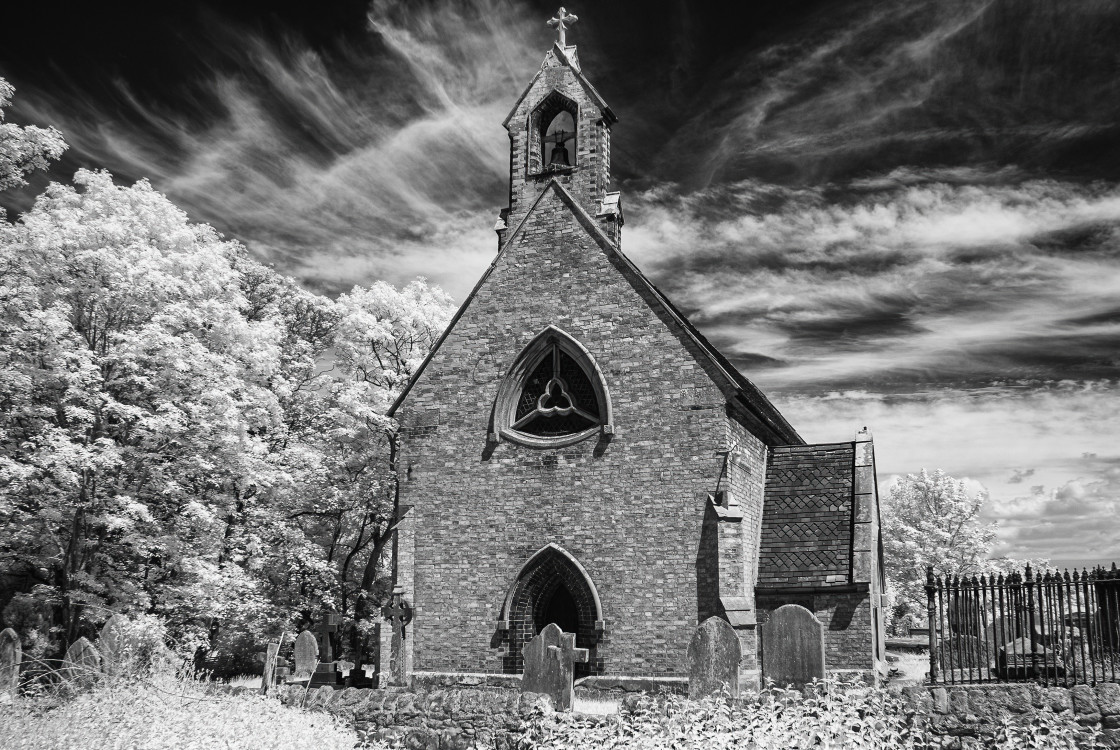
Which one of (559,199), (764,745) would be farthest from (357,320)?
(764,745)

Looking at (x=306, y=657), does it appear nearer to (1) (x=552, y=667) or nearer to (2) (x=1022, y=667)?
(1) (x=552, y=667)

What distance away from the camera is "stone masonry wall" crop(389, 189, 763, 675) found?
1709 centimetres

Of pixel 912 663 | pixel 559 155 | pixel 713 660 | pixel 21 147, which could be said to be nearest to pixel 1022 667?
pixel 713 660

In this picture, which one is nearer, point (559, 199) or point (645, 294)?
point (645, 294)

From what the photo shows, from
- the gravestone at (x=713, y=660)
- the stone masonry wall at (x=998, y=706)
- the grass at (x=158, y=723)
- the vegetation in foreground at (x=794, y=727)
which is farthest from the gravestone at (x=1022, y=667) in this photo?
the grass at (x=158, y=723)

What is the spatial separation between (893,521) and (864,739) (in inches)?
1698

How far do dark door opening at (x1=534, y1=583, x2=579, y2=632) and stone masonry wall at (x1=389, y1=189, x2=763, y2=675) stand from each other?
90cm

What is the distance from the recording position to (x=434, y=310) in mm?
31844

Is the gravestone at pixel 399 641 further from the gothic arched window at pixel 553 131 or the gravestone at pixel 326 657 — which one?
the gothic arched window at pixel 553 131

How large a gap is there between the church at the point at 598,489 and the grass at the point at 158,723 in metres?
6.37

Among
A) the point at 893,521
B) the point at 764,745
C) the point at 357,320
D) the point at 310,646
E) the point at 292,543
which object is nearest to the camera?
the point at 764,745

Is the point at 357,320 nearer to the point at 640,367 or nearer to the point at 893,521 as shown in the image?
the point at 640,367

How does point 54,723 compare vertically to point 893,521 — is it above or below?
below

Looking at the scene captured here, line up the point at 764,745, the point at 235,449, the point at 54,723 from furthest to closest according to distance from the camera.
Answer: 1. the point at 235,449
2. the point at 54,723
3. the point at 764,745
